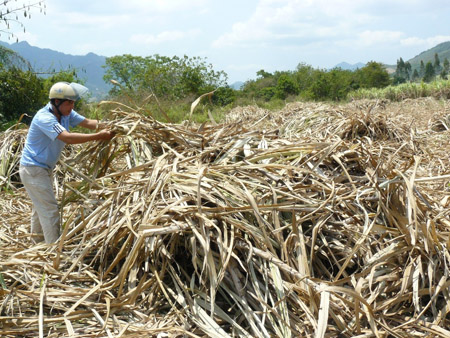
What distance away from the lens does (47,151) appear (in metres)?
3.23

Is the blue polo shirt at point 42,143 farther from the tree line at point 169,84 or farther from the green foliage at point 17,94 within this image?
the green foliage at point 17,94

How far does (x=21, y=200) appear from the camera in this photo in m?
4.38

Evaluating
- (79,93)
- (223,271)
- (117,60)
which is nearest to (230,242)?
(223,271)

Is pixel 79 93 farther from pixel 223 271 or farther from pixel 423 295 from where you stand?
pixel 423 295

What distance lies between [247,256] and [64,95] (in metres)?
1.90

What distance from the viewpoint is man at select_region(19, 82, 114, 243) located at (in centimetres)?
308

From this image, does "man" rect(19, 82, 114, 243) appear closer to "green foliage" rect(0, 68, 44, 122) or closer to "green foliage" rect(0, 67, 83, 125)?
"green foliage" rect(0, 67, 83, 125)

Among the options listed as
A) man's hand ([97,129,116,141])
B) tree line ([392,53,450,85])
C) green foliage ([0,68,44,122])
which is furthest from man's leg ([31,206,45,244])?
tree line ([392,53,450,85])

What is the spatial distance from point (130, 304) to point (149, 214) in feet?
1.59

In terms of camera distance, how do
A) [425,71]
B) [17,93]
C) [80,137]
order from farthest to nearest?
[425,71], [17,93], [80,137]

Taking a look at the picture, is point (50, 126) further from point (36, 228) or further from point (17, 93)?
point (17, 93)

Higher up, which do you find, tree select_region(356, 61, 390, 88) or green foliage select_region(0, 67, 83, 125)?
tree select_region(356, 61, 390, 88)

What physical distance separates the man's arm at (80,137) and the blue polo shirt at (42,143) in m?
0.05

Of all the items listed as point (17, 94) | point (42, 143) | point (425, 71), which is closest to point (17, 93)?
point (17, 94)
